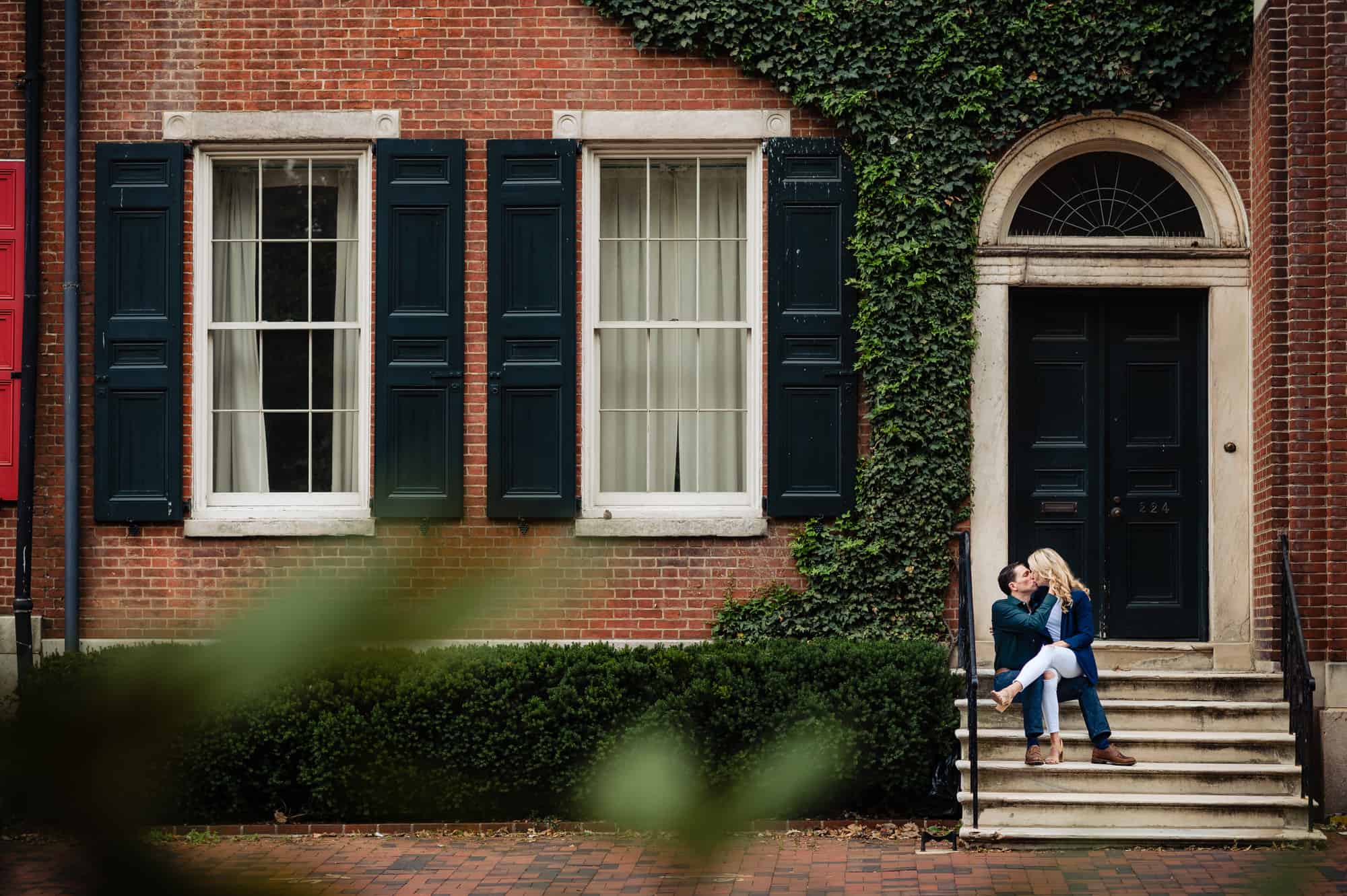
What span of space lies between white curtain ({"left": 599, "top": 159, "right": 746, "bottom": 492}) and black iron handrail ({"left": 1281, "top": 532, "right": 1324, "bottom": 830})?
137 inches

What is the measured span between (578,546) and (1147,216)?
9.66 metres

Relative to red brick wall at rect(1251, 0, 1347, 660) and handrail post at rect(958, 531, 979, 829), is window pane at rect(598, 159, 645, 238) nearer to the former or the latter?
handrail post at rect(958, 531, 979, 829)

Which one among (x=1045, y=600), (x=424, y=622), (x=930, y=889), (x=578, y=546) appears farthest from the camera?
(x=1045, y=600)

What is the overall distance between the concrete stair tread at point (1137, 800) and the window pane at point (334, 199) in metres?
5.39

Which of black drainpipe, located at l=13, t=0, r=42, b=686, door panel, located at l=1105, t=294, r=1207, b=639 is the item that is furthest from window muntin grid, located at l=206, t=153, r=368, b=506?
door panel, located at l=1105, t=294, r=1207, b=639

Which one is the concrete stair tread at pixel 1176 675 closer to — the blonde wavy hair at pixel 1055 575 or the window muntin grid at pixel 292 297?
the blonde wavy hair at pixel 1055 575

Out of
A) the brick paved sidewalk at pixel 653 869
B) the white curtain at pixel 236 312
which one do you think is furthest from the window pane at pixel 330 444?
the brick paved sidewalk at pixel 653 869

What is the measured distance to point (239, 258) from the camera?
10234 millimetres

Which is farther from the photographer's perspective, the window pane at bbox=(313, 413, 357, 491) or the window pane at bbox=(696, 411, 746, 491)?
the window pane at bbox=(696, 411, 746, 491)

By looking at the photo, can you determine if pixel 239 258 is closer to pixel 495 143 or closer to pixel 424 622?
pixel 495 143

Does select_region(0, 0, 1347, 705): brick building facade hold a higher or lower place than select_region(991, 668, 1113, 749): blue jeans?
higher

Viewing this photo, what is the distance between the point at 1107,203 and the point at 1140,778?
376 cm

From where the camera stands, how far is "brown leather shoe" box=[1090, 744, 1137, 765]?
853 cm

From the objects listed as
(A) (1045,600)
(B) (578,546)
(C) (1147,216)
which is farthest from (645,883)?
(C) (1147,216)
